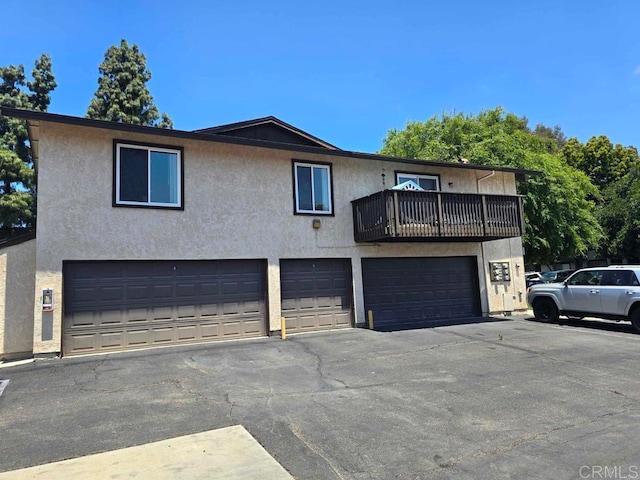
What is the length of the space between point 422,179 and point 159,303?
31.3ft

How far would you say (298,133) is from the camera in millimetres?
15516

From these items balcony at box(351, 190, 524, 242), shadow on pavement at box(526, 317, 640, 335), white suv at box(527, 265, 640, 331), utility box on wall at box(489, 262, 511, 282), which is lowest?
shadow on pavement at box(526, 317, 640, 335)

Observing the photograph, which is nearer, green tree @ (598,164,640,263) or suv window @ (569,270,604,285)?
suv window @ (569,270,604,285)

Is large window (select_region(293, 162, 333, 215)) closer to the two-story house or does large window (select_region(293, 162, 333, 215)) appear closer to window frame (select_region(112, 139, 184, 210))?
the two-story house

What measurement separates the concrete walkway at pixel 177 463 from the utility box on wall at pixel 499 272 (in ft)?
41.5

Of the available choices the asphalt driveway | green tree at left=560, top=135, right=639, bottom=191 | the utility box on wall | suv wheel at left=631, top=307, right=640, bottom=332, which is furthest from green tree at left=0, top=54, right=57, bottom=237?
green tree at left=560, top=135, right=639, bottom=191

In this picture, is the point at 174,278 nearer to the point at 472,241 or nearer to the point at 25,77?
the point at 472,241

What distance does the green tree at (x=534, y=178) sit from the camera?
21938 mm

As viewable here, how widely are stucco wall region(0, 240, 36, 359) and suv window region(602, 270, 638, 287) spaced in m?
15.2

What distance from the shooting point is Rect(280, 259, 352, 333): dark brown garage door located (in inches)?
473

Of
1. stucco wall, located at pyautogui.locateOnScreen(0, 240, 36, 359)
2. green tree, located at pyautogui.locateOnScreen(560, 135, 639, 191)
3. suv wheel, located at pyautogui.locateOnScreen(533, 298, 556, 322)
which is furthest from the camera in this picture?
green tree, located at pyautogui.locateOnScreen(560, 135, 639, 191)

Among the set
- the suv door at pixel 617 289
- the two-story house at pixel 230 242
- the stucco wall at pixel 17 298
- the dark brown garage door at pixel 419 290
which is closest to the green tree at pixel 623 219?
the two-story house at pixel 230 242

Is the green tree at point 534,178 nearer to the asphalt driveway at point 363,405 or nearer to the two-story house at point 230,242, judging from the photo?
the two-story house at point 230,242

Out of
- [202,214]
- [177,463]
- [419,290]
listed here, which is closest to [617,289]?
[419,290]
